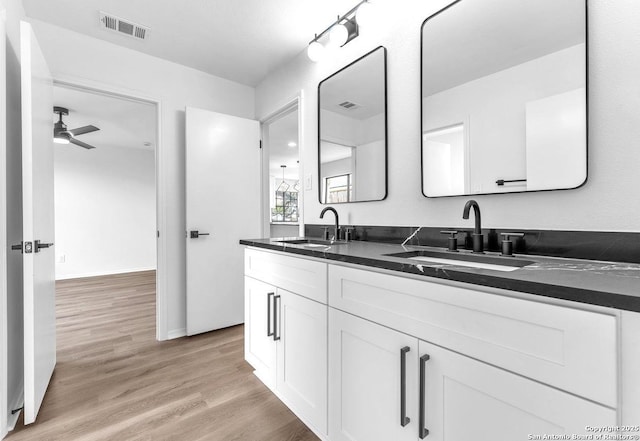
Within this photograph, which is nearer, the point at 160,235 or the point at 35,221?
the point at 35,221

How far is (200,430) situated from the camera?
142cm

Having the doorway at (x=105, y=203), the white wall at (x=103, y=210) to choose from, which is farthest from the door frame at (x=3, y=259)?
the white wall at (x=103, y=210)

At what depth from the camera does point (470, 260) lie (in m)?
1.21

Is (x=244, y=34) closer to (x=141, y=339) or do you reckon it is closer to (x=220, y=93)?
(x=220, y=93)

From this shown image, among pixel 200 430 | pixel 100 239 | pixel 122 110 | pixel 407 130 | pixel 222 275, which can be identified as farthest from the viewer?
pixel 100 239

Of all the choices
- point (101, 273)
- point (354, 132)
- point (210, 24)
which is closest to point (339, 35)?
point (354, 132)

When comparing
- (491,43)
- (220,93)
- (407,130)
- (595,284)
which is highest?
(220,93)

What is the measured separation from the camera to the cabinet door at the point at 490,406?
0.63 meters

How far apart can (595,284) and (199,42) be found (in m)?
2.72

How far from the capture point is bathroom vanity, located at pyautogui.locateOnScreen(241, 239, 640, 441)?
1.96 feet

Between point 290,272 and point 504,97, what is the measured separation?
1231 millimetres

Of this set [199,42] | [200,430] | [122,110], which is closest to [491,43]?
[199,42]

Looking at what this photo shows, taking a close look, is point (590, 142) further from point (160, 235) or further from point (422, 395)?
point (160, 235)

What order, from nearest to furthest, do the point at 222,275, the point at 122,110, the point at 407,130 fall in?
the point at 407,130 < the point at 222,275 < the point at 122,110
